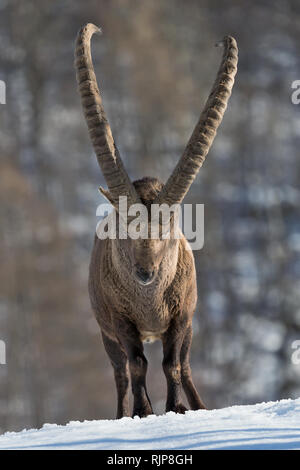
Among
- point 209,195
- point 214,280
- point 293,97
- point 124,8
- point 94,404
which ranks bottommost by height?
point 94,404

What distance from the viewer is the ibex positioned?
6840 mm

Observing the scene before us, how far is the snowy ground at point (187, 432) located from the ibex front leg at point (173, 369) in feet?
2.53

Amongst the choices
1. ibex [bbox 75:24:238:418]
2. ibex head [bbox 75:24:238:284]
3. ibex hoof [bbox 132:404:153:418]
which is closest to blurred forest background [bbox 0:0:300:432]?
ibex [bbox 75:24:238:418]

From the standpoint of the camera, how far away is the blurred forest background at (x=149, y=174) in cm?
3194

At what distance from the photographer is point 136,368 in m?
6.99

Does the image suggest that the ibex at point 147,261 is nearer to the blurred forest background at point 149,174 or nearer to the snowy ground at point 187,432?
the snowy ground at point 187,432

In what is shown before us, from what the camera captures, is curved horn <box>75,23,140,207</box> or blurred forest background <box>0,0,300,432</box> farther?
blurred forest background <box>0,0,300,432</box>

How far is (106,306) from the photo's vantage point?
7.74 metres

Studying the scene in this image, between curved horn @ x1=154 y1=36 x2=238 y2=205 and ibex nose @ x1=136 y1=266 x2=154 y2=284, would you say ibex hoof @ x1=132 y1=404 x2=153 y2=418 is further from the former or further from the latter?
curved horn @ x1=154 y1=36 x2=238 y2=205

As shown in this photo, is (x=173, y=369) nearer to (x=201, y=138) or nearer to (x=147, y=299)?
(x=147, y=299)

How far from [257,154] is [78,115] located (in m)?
9.10

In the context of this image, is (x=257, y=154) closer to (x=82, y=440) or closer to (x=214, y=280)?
(x=214, y=280)
